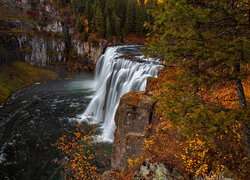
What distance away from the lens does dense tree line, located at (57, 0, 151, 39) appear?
55188mm

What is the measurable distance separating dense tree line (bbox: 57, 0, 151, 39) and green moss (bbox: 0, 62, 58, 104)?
20324 millimetres

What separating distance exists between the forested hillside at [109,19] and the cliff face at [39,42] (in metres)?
5.02

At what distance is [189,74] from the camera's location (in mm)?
3902

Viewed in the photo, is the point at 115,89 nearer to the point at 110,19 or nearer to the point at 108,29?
the point at 108,29

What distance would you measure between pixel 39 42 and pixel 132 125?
58.9 meters

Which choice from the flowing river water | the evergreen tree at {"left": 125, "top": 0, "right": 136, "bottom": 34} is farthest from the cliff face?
the flowing river water

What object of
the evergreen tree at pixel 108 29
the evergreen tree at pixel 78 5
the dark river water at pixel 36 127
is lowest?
the dark river water at pixel 36 127

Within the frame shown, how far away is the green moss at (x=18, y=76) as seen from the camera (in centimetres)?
3256

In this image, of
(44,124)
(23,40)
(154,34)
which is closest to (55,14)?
(23,40)

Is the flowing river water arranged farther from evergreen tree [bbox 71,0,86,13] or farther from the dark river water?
evergreen tree [bbox 71,0,86,13]

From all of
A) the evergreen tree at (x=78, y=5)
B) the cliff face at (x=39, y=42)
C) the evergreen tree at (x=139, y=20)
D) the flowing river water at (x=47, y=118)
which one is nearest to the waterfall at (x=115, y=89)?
the flowing river water at (x=47, y=118)

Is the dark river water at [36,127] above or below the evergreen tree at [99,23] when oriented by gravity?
below

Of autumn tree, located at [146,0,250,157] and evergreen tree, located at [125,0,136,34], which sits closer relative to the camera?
autumn tree, located at [146,0,250,157]

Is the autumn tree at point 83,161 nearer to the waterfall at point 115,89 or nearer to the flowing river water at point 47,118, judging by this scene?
the flowing river water at point 47,118
